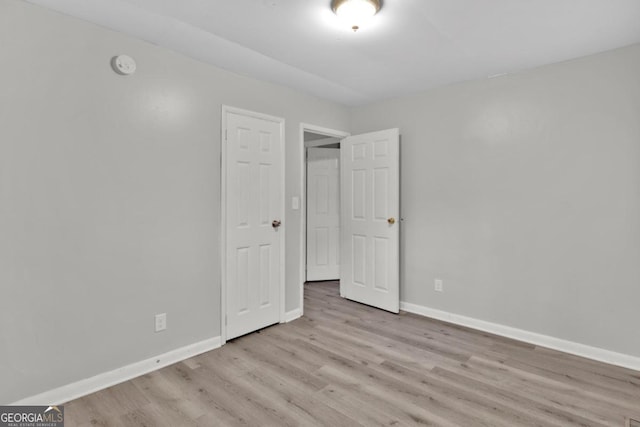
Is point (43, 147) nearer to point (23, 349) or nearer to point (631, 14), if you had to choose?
point (23, 349)

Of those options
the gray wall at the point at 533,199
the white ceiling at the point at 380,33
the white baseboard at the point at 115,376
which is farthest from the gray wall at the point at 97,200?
the gray wall at the point at 533,199

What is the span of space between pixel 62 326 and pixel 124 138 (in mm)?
1287

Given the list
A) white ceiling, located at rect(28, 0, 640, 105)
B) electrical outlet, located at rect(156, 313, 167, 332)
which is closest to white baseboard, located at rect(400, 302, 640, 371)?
white ceiling, located at rect(28, 0, 640, 105)

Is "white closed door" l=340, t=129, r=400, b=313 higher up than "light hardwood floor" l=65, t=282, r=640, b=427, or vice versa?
"white closed door" l=340, t=129, r=400, b=313

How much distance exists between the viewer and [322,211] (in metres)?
5.18

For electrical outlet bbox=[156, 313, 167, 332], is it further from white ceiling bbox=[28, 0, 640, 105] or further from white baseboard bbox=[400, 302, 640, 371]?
white baseboard bbox=[400, 302, 640, 371]

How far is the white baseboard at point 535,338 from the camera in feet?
8.25

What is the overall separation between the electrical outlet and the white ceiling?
2050 mm

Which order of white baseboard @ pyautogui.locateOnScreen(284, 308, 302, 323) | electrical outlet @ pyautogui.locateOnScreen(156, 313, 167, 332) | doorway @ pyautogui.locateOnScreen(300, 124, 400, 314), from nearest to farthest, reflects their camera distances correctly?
electrical outlet @ pyautogui.locateOnScreen(156, 313, 167, 332)
white baseboard @ pyautogui.locateOnScreen(284, 308, 302, 323)
doorway @ pyautogui.locateOnScreen(300, 124, 400, 314)

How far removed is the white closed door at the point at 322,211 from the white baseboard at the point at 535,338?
1722 mm

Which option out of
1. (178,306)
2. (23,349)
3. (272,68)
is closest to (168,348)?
(178,306)

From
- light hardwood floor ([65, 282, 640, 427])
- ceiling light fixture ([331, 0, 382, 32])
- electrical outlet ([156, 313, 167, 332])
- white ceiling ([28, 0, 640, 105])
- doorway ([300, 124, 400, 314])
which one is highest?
white ceiling ([28, 0, 640, 105])

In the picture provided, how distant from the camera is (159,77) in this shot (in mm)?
2479

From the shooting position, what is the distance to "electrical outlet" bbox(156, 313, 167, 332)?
2.49m
